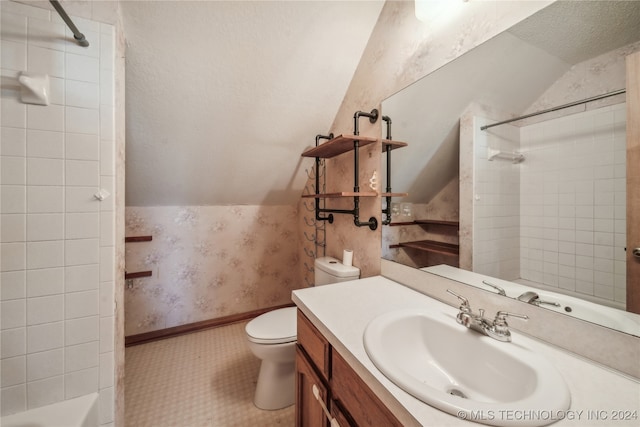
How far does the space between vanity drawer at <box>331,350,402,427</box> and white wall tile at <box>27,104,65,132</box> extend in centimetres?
135

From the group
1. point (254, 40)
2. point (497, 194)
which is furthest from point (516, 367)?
point (254, 40)

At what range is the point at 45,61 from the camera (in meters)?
0.93

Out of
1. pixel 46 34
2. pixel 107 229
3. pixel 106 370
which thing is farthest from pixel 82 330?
pixel 46 34

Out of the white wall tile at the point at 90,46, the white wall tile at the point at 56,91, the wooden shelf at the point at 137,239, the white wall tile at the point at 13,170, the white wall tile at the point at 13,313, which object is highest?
the white wall tile at the point at 90,46

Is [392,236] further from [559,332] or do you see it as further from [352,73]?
[352,73]

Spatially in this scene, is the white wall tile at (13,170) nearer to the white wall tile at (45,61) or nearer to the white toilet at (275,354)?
the white wall tile at (45,61)

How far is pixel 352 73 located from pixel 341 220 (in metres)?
Answer: 1.00

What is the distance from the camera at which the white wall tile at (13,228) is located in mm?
906

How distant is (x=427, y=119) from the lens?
113 cm

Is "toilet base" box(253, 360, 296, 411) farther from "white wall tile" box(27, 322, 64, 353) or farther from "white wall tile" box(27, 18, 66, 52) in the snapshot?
"white wall tile" box(27, 18, 66, 52)

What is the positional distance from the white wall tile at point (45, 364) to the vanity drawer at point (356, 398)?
112 centimetres

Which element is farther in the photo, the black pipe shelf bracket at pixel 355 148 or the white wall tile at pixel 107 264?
the black pipe shelf bracket at pixel 355 148

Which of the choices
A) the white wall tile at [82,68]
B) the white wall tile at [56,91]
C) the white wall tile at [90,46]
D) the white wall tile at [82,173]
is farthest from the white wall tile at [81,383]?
the white wall tile at [90,46]

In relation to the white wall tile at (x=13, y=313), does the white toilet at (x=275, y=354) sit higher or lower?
lower
